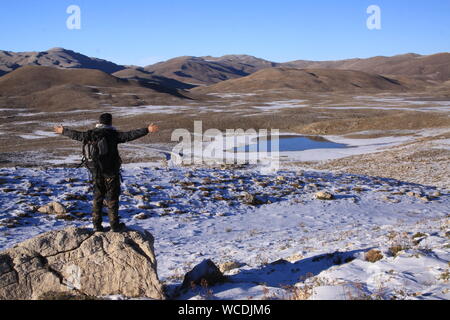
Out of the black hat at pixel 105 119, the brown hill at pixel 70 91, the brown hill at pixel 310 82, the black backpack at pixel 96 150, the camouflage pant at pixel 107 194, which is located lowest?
the camouflage pant at pixel 107 194

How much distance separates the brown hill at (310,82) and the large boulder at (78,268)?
501ft

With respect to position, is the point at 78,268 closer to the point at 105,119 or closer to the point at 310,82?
the point at 105,119

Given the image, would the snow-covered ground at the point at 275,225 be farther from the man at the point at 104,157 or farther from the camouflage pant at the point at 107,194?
the man at the point at 104,157

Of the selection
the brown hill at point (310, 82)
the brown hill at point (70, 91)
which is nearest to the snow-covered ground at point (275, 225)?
the brown hill at point (70, 91)

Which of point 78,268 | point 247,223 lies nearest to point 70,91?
point 247,223

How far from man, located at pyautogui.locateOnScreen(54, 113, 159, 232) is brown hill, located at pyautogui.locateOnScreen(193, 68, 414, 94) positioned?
151944 mm

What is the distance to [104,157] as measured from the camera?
6.98 metres

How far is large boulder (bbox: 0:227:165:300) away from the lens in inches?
252

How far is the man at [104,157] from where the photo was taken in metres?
6.95

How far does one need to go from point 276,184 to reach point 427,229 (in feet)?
32.7

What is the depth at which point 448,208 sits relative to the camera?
16.7m

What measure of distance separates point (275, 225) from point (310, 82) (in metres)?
167

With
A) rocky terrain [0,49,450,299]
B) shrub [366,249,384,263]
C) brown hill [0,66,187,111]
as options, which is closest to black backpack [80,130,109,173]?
rocky terrain [0,49,450,299]

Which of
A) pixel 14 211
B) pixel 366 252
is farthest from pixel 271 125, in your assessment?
pixel 366 252
